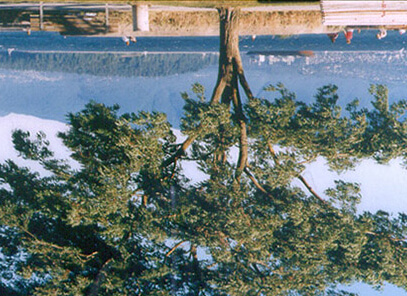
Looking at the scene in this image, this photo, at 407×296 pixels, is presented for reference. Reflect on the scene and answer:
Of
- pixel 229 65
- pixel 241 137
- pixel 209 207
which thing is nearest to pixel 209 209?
pixel 209 207

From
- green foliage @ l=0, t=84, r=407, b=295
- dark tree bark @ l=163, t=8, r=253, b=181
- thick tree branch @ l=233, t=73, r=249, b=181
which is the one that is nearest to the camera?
green foliage @ l=0, t=84, r=407, b=295

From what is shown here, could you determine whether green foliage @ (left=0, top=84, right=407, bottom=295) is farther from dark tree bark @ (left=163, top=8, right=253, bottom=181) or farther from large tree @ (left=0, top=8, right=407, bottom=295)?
dark tree bark @ (left=163, top=8, right=253, bottom=181)

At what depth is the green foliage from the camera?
12.8 meters

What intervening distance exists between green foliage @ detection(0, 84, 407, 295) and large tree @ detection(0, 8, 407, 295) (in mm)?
44

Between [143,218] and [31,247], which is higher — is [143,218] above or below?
above

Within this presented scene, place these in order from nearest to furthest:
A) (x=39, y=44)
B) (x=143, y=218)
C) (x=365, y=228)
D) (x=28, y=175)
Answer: (x=143, y=218) < (x=365, y=228) < (x=28, y=175) < (x=39, y=44)

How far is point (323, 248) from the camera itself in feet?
44.0

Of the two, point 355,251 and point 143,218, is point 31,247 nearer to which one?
point 143,218

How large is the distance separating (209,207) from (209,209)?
0.21 feet

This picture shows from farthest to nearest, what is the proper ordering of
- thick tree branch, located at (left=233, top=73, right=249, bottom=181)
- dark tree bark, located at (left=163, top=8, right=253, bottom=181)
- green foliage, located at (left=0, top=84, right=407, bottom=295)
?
dark tree bark, located at (left=163, top=8, right=253, bottom=181)
thick tree branch, located at (left=233, top=73, right=249, bottom=181)
green foliage, located at (left=0, top=84, right=407, bottom=295)

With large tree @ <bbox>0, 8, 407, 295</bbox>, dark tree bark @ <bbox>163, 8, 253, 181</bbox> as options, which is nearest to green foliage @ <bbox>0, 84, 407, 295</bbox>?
large tree @ <bbox>0, 8, 407, 295</bbox>

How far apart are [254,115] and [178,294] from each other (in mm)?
6226

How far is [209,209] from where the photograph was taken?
13.8 meters

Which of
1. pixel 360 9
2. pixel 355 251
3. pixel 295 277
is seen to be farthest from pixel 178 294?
pixel 360 9
